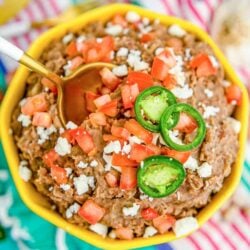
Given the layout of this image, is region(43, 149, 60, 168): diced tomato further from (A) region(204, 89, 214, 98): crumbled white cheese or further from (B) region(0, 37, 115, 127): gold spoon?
(A) region(204, 89, 214, 98): crumbled white cheese

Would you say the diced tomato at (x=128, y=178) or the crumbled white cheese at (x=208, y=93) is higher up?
the crumbled white cheese at (x=208, y=93)

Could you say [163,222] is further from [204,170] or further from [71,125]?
[71,125]

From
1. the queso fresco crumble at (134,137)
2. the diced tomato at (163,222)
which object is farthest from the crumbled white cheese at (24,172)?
the diced tomato at (163,222)

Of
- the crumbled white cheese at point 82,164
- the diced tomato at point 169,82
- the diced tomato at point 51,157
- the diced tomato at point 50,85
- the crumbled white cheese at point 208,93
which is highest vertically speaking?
the diced tomato at point 50,85

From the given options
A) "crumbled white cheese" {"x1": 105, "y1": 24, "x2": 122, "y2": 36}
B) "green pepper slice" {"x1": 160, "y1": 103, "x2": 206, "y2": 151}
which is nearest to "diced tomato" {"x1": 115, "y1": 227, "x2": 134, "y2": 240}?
"green pepper slice" {"x1": 160, "y1": 103, "x2": 206, "y2": 151}

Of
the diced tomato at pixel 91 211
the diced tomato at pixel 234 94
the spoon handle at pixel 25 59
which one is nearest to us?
the spoon handle at pixel 25 59

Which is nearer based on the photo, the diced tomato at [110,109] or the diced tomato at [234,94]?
the diced tomato at [110,109]

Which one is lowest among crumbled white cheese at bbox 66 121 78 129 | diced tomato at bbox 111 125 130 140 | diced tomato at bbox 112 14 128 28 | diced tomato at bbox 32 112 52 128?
diced tomato at bbox 111 125 130 140

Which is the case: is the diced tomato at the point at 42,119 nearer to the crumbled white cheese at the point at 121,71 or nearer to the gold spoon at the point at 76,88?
the gold spoon at the point at 76,88
